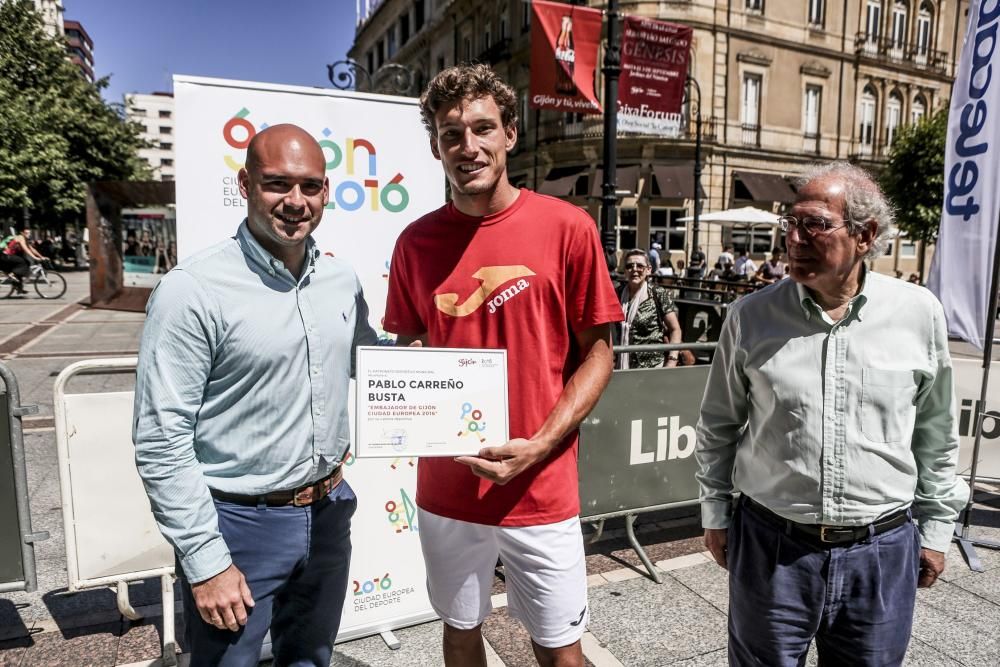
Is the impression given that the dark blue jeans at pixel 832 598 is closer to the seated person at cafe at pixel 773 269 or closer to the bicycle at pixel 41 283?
the seated person at cafe at pixel 773 269

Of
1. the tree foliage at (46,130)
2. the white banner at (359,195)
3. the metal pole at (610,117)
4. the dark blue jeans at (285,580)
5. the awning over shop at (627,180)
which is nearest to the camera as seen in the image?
the dark blue jeans at (285,580)

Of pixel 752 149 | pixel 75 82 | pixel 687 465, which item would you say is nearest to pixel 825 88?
pixel 752 149

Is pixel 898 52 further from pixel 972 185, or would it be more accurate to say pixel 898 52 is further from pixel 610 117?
pixel 972 185

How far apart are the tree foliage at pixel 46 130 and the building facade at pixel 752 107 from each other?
1515 cm

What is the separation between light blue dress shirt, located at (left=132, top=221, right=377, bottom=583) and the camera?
5.50ft

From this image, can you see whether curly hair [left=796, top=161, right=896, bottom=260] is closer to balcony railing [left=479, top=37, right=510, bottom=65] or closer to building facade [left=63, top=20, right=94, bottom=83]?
balcony railing [left=479, top=37, right=510, bottom=65]

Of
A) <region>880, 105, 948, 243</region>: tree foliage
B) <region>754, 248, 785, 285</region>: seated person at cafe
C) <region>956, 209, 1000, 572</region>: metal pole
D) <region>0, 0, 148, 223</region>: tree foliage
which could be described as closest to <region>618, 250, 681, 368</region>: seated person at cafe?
<region>956, 209, 1000, 572</region>: metal pole

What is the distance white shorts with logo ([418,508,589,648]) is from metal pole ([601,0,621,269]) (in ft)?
24.4

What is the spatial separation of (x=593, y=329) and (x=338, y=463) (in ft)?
2.96

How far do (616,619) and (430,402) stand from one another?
2.08 meters

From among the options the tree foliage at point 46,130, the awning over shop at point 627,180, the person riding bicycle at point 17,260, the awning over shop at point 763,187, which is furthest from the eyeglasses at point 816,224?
the tree foliage at point 46,130

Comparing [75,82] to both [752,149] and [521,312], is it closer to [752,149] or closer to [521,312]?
[752,149]

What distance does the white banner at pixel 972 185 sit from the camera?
14.5 ft

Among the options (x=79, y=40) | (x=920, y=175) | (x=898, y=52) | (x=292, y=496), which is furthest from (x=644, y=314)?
(x=79, y=40)
